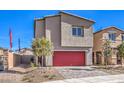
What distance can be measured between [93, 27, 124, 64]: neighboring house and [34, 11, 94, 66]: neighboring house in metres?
1.75

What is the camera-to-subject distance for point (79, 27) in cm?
2777

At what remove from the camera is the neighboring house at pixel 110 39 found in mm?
28911

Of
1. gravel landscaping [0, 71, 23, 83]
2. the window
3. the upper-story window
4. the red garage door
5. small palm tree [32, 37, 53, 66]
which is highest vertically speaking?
the upper-story window

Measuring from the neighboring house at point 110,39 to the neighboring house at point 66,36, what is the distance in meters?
1.75

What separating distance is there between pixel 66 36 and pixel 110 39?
636 centimetres

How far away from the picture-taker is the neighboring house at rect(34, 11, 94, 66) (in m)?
26.7

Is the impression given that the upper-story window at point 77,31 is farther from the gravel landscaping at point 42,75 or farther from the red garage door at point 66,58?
the gravel landscaping at point 42,75

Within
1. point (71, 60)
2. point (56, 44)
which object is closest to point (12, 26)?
point (56, 44)

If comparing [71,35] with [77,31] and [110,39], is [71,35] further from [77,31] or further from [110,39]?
[110,39]

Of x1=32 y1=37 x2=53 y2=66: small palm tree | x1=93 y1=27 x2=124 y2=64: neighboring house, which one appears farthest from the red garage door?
x1=32 y1=37 x2=53 y2=66: small palm tree

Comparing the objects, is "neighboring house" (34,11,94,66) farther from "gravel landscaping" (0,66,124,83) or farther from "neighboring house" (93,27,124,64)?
"gravel landscaping" (0,66,124,83)

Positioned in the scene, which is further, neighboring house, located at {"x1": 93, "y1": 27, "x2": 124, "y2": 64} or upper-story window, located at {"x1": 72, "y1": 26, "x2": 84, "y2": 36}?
neighboring house, located at {"x1": 93, "y1": 27, "x2": 124, "y2": 64}

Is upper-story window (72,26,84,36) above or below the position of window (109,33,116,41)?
above
